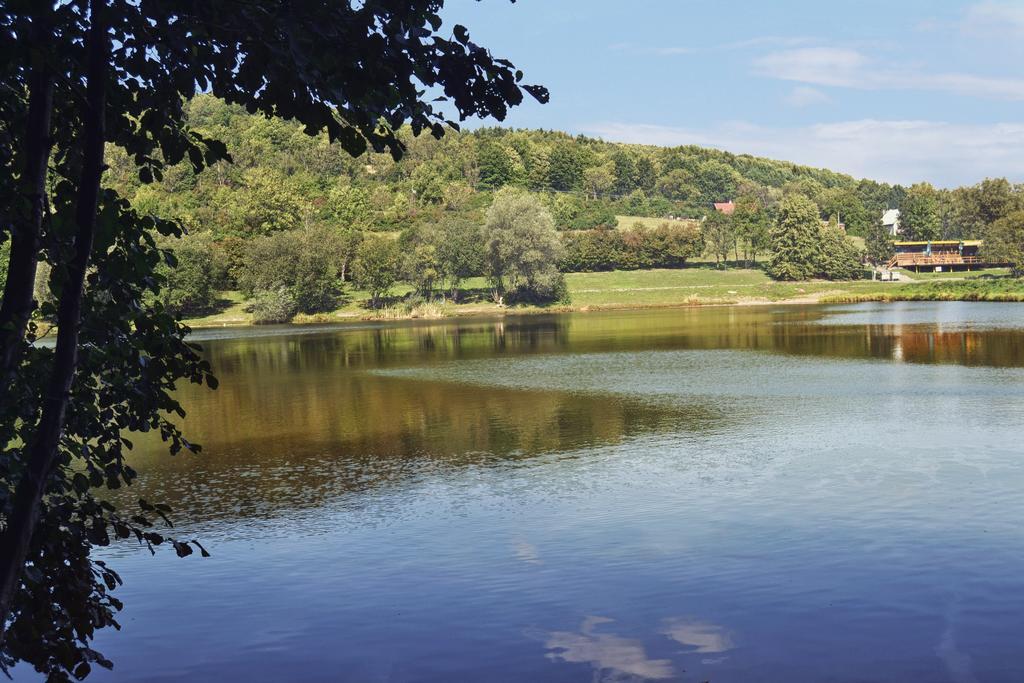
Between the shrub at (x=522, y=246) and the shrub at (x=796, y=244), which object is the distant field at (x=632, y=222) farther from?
the shrub at (x=522, y=246)

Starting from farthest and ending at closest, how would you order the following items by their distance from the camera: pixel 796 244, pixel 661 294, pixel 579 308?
pixel 796 244 < pixel 661 294 < pixel 579 308

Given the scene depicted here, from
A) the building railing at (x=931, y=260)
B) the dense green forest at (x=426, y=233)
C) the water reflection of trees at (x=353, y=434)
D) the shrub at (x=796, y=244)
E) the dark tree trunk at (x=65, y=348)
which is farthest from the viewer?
the building railing at (x=931, y=260)

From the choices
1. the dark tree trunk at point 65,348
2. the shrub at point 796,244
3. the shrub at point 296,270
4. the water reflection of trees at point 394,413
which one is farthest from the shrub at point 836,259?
the dark tree trunk at point 65,348

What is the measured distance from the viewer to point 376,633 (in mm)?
12734

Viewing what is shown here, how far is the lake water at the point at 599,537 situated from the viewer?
11.9m

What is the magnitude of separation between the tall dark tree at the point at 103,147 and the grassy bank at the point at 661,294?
107m

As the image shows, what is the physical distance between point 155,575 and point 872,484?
1316 cm

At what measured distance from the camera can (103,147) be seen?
19.6 feet

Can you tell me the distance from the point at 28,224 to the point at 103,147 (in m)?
0.61

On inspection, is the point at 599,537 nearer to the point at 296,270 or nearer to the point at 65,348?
the point at 65,348

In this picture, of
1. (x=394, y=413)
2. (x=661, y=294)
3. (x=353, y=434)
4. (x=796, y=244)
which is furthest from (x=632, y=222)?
(x=353, y=434)

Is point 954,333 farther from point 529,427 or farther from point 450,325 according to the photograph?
point 450,325

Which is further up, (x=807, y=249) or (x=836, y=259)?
(x=807, y=249)

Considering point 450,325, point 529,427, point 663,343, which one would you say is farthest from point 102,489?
point 450,325
